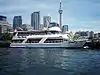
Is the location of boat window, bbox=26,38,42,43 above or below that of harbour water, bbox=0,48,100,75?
above

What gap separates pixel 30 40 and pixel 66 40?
60.9 feet

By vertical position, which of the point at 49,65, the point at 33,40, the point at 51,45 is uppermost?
the point at 33,40

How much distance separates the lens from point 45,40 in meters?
114

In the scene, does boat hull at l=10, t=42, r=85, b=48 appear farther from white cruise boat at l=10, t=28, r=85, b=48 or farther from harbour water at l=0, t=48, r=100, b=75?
harbour water at l=0, t=48, r=100, b=75

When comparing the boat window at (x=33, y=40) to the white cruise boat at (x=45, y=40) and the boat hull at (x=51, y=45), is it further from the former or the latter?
the boat hull at (x=51, y=45)

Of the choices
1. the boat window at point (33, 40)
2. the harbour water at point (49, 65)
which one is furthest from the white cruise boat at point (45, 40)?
the harbour water at point (49, 65)

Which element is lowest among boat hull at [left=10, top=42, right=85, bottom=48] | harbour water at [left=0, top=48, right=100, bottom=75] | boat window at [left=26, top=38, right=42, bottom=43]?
harbour water at [left=0, top=48, right=100, bottom=75]

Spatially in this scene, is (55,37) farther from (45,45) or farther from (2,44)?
(2,44)

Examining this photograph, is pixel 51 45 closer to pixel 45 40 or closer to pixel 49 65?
pixel 45 40

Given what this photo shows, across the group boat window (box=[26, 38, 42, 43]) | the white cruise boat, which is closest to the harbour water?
the white cruise boat

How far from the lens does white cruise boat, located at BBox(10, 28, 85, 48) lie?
10859cm

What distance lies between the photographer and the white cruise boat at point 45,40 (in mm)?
108588

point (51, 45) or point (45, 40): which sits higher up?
point (45, 40)

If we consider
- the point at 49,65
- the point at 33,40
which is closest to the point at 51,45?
the point at 33,40
